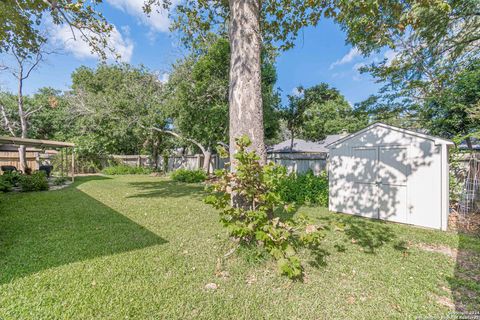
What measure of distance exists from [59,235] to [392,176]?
7096mm

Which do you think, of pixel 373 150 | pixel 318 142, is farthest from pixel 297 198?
pixel 318 142

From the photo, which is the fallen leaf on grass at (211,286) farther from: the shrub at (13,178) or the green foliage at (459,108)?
the shrub at (13,178)

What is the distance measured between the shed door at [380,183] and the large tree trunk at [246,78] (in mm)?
3756

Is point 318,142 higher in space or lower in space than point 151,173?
higher

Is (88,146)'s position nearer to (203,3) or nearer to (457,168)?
(203,3)

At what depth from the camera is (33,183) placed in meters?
8.91

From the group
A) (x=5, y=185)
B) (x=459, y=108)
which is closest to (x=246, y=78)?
(x=459, y=108)

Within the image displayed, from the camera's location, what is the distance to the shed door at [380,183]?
5238 mm

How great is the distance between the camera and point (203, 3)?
5.77 meters

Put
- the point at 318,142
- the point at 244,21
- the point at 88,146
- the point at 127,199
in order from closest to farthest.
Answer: the point at 244,21 < the point at 127,199 < the point at 88,146 < the point at 318,142

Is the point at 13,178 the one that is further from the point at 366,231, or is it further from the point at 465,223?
the point at 465,223

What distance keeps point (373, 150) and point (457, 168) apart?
2594 millimetres

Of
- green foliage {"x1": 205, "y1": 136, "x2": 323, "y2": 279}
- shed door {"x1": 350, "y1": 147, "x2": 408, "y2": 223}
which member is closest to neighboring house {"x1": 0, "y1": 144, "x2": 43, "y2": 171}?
green foliage {"x1": 205, "y1": 136, "x2": 323, "y2": 279}

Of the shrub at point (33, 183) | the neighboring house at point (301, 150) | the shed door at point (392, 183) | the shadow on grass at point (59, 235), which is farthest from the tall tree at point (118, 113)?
the shed door at point (392, 183)
